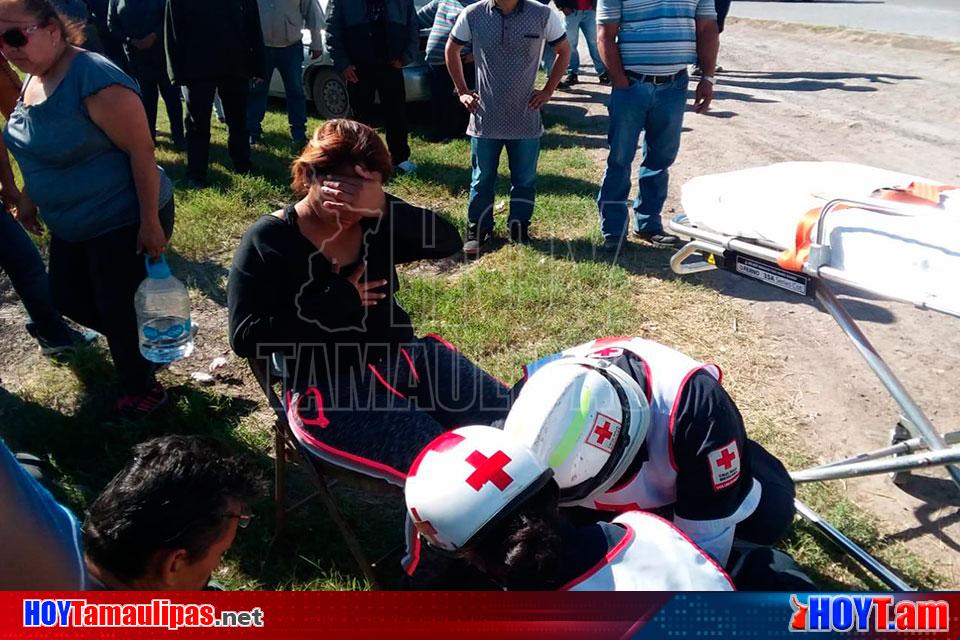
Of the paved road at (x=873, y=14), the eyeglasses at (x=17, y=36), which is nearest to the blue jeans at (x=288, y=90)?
the eyeglasses at (x=17, y=36)

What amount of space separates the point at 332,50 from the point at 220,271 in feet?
7.70

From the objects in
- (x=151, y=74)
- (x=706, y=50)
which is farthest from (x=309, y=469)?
(x=151, y=74)

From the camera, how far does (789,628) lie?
1.63 metres

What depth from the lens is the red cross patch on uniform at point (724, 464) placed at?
2.02 m

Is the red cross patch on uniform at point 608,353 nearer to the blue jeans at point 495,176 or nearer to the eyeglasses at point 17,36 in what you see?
the eyeglasses at point 17,36

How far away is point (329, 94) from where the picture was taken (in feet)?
26.6

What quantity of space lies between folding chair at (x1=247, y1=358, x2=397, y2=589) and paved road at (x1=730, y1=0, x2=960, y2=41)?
1255cm

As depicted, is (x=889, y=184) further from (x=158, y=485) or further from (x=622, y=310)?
(x=158, y=485)

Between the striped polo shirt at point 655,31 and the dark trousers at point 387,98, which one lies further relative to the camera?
the dark trousers at point 387,98

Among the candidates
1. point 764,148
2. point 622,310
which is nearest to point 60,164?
point 622,310

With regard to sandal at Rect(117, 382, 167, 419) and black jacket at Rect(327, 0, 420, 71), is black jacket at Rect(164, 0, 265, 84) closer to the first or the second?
black jacket at Rect(327, 0, 420, 71)

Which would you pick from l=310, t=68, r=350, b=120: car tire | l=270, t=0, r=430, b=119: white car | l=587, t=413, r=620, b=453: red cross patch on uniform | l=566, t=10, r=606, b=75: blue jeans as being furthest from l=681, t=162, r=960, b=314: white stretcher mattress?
l=566, t=10, r=606, b=75: blue jeans

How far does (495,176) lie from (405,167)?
1637mm

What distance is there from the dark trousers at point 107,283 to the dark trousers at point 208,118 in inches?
114
